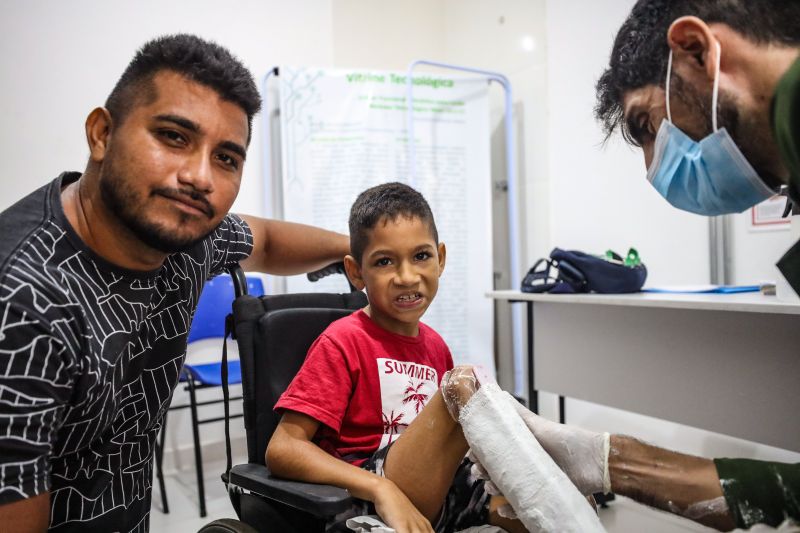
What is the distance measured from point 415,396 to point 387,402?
0.07 metres

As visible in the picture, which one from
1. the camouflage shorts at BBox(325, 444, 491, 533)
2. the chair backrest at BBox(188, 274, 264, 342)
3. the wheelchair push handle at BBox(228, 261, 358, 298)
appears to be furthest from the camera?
the chair backrest at BBox(188, 274, 264, 342)

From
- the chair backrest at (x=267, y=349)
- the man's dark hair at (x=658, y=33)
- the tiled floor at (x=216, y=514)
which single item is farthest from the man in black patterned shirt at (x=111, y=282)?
the tiled floor at (x=216, y=514)

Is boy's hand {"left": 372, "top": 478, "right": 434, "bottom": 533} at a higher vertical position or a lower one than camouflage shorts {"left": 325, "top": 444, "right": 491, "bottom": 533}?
higher

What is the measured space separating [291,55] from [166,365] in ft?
7.71

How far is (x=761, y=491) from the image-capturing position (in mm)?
841

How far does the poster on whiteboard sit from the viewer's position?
274cm

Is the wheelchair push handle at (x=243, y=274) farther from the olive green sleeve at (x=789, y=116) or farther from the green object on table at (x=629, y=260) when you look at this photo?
the green object on table at (x=629, y=260)

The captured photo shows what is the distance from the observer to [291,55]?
3.05 meters

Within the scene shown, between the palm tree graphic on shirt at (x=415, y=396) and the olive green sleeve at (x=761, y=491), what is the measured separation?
0.55 m

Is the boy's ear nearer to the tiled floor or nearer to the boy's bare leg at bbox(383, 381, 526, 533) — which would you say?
the boy's bare leg at bbox(383, 381, 526, 533)

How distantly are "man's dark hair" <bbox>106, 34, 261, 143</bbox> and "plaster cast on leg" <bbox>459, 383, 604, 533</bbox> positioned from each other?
2.22ft

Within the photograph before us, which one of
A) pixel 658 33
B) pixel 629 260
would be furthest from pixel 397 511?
pixel 629 260

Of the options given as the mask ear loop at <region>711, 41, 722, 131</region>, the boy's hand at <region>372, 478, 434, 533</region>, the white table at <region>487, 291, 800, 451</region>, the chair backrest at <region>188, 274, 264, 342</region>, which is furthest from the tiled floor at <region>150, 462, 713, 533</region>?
the mask ear loop at <region>711, 41, 722, 131</region>

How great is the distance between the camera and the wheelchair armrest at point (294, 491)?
0.89 metres
